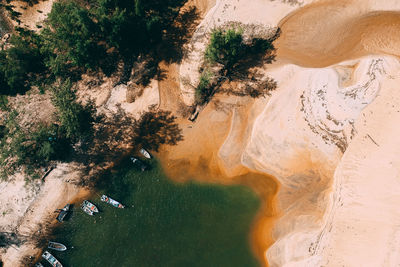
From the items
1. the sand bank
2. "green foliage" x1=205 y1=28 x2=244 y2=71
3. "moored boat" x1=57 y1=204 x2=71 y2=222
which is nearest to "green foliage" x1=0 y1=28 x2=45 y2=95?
"moored boat" x1=57 y1=204 x2=71 y2=222

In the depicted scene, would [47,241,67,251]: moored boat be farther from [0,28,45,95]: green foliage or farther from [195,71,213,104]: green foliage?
[195,71,213,104]: green foliage

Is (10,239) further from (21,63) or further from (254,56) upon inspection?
(254,56)

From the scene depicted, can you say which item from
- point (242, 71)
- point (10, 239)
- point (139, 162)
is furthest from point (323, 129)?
point (10, 239)

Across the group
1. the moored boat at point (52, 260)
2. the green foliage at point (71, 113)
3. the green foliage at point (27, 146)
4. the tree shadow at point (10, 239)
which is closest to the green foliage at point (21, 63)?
the green foliage at point (27, 146)

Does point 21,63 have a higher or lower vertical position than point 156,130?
higher

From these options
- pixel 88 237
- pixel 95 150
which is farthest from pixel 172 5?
pixel 88 237

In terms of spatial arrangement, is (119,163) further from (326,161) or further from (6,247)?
(326,161)
